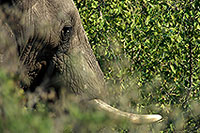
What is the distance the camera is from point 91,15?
5.36m

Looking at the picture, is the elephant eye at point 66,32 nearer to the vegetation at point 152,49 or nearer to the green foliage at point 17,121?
the green foliage at point 17,121

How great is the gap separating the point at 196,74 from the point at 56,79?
255cm

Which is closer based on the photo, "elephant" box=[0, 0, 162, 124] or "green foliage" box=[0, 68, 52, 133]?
"green foliage" box=[0, 68, 52, 133]

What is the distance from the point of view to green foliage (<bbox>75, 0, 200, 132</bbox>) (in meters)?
5.40

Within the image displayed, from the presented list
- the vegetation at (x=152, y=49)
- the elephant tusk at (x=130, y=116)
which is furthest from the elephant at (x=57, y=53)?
the vegetation at (x=152, y=49)

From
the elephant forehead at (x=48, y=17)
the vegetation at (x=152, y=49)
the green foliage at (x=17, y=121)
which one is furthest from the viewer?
the vegetation at (x=152, y=49)

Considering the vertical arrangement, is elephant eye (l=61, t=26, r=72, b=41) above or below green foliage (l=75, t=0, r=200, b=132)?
above

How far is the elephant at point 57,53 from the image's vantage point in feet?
10.3

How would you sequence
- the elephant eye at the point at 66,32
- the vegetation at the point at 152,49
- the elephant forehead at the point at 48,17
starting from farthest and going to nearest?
the vegetation at the point at 152,49 → the elephant eye at the point at 66,32 → the elephant forehead at the point at 48,17

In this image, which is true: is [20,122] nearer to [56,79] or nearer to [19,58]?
[19,58]

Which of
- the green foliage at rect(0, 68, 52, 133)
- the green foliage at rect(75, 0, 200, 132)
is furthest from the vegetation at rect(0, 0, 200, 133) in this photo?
the green foliage at rect(0, 68, 52, 133)

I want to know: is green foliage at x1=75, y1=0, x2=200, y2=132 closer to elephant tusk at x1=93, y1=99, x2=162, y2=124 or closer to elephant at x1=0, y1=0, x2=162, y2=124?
elephant at x1=0, y1=0, x2=162, y2=124

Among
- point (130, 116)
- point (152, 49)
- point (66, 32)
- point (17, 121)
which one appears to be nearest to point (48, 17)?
point (66, 32)

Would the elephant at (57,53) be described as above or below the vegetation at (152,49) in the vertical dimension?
above
